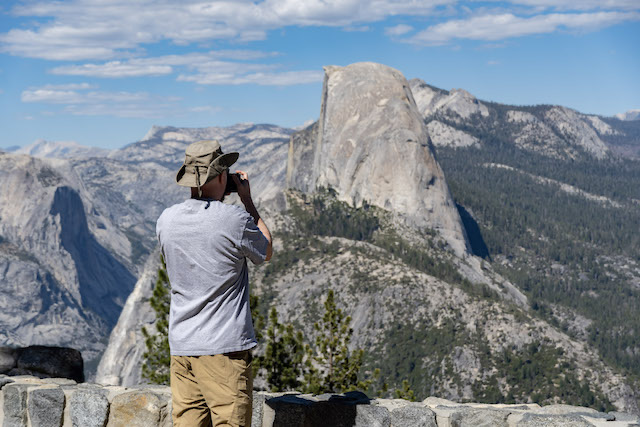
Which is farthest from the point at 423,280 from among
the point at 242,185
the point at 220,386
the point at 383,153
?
the point at 220,386

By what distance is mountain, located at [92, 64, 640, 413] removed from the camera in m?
75.2

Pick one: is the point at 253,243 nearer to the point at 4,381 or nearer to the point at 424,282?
the point at 4,381

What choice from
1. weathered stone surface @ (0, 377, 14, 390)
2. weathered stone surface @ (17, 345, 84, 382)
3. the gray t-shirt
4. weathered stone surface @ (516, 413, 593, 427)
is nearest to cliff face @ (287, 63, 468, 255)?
weathered stone surface @ (17, 345, 84, 382)

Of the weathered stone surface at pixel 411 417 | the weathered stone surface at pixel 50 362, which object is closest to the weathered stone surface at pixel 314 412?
the weathered stone surface at pixel 411 417

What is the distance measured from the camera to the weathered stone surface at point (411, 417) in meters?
7.99

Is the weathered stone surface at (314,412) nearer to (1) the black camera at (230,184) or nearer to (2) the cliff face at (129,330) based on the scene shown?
(1) the black camera at (230,184)

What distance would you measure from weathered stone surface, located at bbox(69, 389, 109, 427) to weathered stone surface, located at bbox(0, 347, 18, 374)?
7.53ft

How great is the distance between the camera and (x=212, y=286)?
594cm

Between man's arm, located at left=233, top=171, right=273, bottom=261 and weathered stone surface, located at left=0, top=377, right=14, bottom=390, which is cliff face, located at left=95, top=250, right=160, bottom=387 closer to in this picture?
weathered stone surface, located at left=0, top=377, right=14, bottom=390

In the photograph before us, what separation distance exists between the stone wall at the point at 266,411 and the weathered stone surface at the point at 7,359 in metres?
1.32

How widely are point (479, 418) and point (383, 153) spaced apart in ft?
446

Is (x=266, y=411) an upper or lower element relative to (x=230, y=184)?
lower

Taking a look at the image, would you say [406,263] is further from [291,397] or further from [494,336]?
[291,397]

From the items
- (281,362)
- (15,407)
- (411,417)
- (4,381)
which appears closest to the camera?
(411,417)
